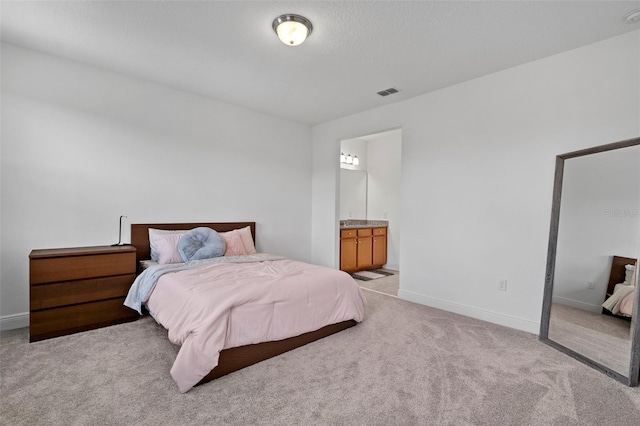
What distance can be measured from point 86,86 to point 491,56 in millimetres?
4139

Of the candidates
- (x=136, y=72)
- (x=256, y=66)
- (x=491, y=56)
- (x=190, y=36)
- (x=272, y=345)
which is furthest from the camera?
(x=136, y=72)

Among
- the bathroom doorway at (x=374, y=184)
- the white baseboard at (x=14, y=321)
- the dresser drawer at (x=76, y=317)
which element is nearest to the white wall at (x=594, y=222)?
the bathroom doorway at (x=374, y=184)

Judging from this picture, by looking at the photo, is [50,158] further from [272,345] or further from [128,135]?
[272,345]

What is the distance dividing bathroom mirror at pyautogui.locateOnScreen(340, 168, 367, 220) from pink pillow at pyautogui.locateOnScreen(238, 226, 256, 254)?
106 inches

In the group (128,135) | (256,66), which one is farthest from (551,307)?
(128,135)

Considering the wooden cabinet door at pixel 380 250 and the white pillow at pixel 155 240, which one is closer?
the white pillow at pixel 155 240

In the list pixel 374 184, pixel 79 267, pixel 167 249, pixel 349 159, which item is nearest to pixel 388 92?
pixel 349 159

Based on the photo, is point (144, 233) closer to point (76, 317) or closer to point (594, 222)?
point (76, 317)

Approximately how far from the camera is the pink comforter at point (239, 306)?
6.56 ft

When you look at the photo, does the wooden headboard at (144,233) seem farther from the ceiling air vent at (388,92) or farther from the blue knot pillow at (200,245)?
the ceiling air vent at (388,92)

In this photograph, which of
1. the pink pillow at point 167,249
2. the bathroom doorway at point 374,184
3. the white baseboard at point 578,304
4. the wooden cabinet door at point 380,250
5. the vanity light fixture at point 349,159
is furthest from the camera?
the vanity light fixture at point 349,159

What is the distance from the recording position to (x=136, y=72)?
335 cm

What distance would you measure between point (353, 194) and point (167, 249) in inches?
164

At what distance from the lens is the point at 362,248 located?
18.6ft
